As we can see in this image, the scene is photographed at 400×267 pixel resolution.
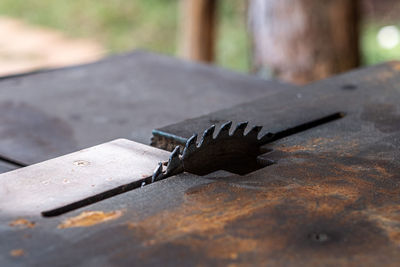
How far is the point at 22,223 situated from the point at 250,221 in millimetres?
331

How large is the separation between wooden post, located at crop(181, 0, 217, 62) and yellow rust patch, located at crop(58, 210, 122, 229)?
9.92 feet

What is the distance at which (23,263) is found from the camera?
37.2 inches

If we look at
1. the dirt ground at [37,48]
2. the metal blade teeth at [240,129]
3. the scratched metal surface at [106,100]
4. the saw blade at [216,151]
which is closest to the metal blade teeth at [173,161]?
the saw blade at [216,151]

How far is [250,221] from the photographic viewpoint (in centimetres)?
106

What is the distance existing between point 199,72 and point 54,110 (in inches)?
22.4

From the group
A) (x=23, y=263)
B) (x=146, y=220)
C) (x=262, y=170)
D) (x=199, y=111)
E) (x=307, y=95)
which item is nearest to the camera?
(x=23, y=263)

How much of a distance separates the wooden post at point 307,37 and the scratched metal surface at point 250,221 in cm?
194

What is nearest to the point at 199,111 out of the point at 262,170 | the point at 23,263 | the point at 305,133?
the point at 305,133

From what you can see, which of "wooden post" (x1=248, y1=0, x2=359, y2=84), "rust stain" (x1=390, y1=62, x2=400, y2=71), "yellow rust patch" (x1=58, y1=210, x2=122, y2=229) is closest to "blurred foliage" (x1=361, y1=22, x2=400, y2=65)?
"wooden post" (x1=248, y1=0, x2=359, y2=84)

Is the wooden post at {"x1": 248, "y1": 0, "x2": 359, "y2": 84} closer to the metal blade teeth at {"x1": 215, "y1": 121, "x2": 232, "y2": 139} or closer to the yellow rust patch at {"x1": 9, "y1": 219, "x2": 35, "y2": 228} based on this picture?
the metal blade teeth at {"x1": 215, "y1": 121, "x2": 232, "y2": 139}

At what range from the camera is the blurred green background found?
6.95 metres

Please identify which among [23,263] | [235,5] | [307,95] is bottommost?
[23,263]

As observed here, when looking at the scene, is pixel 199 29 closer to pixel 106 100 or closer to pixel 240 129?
pixel 106 100

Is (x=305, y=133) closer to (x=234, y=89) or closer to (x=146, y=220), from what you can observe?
(x=146, y=220)
